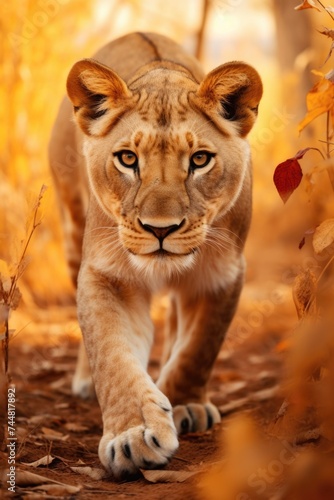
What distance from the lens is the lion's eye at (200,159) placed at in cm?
264

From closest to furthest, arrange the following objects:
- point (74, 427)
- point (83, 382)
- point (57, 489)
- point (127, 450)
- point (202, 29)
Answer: point (57, 489), point (127, 450), point (74, 427), point (83, 382), point (202, 29)

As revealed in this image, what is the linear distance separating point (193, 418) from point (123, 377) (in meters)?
0.66

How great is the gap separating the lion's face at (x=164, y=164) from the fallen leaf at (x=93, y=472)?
0.66 meters

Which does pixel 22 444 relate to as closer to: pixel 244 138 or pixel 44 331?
pixel 244 138

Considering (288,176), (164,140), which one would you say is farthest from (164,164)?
(288,176)

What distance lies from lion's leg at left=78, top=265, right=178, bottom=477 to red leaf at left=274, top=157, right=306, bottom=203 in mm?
713

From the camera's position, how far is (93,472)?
2309 millimetres

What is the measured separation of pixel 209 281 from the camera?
3.05 metres

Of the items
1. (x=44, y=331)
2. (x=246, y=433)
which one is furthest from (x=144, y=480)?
(x=44, y=331)

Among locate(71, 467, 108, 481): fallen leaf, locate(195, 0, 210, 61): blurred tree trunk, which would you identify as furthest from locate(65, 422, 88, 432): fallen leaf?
locate(195, 0, 210, 61): blurred tree trunk

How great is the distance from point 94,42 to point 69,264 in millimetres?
2283

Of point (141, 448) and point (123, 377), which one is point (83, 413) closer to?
point (123, 377)

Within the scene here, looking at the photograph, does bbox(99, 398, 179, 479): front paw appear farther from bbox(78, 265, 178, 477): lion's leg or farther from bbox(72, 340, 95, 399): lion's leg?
bbox(72, 340, 95, 399): lion's leg

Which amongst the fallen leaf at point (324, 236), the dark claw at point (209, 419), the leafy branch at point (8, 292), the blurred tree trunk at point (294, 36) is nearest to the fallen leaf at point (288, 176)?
the fallen leaf at point (324, 236)
